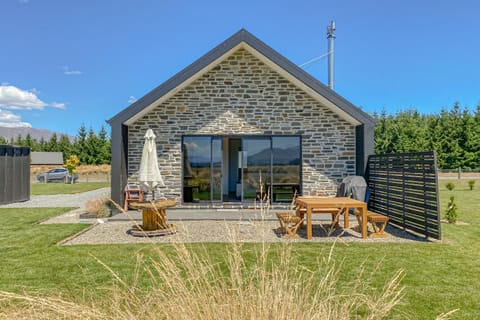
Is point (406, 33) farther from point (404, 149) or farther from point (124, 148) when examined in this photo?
point (404, 149)

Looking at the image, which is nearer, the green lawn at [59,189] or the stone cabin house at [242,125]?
the stone cabin house at [242,125]

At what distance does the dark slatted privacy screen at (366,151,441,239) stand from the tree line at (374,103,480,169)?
82.5ft

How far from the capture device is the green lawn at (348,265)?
3615mm

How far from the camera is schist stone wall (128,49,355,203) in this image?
10188 mm

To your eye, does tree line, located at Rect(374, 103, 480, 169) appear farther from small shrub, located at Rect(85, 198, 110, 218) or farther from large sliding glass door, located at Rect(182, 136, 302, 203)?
small shrub, located at Rect(85, 198, 110, 218)

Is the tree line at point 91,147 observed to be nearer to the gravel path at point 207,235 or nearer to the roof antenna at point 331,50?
the roof antenna at point 331,50

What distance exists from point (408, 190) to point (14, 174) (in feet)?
47.3

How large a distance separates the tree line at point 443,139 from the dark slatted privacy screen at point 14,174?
31.2 meters

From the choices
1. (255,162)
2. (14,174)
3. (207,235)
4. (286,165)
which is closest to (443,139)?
(286,165)

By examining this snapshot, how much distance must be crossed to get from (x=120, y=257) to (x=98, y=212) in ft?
14.5

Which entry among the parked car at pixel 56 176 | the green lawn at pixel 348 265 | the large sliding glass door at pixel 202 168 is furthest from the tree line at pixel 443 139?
the parked car at pixel 56 176

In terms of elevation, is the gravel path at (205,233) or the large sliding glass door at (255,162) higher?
the large sliding glass door at (255,162)

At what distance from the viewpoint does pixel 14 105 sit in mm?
128750

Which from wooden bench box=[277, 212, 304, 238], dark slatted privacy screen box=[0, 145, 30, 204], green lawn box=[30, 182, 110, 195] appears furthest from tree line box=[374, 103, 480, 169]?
dark slatted privacy screen box=[0, 145, 30, 204]
